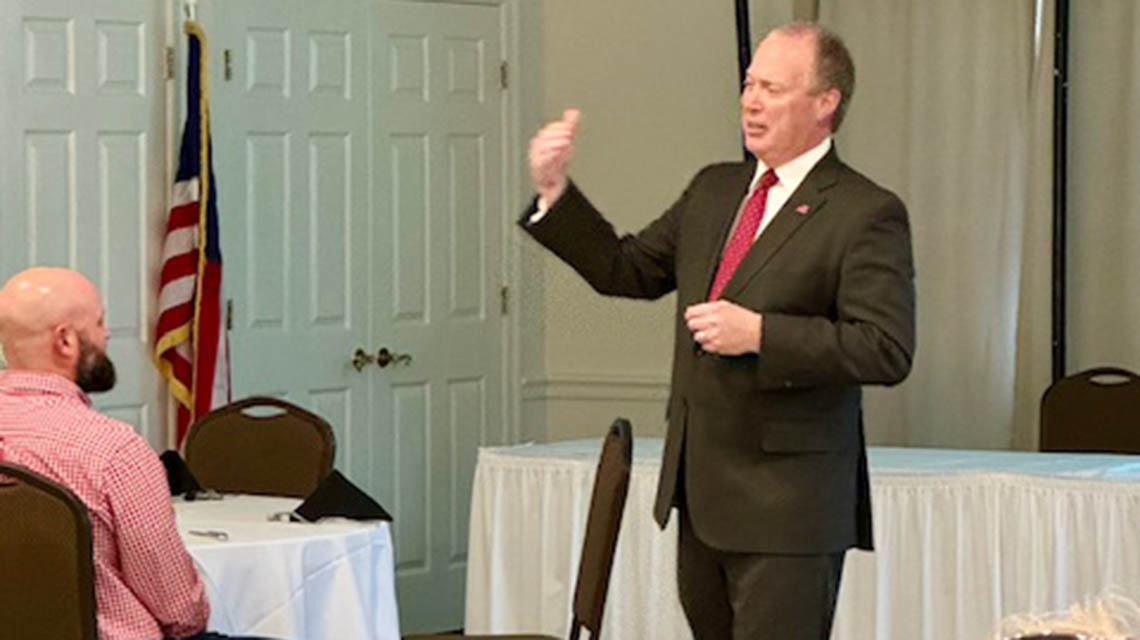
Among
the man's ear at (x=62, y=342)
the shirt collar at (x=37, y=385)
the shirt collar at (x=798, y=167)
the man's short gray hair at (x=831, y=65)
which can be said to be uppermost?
the man's short gray hair at (x=831, y=65)

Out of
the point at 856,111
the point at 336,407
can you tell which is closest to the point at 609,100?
the point at 856,111

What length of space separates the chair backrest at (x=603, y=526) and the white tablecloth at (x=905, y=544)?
1.80 meters

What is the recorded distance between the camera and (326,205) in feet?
24.5

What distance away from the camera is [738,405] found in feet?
11.5

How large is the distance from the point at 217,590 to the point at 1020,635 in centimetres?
292

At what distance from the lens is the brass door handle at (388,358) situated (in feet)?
25.1

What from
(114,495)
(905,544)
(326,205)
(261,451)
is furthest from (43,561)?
(326,205)

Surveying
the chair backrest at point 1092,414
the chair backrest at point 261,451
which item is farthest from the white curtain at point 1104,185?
the chair backrest at point 261,451

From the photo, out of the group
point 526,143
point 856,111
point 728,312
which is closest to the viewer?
point 728,312

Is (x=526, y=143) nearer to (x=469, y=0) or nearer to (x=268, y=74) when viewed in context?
(x=469, y=0)

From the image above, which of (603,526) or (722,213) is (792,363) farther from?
(603,526)

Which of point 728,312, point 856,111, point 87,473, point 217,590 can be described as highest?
point 856,111

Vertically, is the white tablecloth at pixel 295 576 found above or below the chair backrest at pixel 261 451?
below

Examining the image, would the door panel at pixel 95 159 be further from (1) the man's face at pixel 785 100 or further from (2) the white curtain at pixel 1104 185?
(1) the man's face at pixel 785 100
